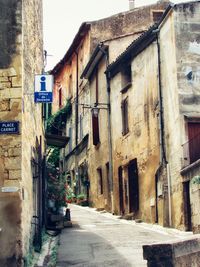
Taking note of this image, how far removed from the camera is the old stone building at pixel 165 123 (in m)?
16.9

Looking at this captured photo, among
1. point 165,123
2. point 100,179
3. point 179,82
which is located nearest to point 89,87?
point 100,179

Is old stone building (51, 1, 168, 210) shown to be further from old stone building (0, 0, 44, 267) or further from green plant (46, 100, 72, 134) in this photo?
old stone building (0, 0, 44, 267)

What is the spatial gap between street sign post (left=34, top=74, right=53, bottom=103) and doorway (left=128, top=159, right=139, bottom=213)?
10761mm

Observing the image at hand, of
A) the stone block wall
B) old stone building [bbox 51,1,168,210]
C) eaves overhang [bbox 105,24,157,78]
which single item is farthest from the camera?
old stone building [bbox 51,1,168,210]

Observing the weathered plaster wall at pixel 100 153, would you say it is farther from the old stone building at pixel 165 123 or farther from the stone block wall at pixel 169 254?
the stone block wall at pixel 169 254

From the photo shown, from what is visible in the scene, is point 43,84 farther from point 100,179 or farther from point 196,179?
point 100,179

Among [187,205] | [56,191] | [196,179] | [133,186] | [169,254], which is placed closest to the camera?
[169,254]

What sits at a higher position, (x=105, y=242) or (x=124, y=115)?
(x=124, y=115)

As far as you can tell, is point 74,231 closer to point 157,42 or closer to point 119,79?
point 157,42

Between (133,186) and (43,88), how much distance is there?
37.3 feet

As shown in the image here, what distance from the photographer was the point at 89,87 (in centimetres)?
2891

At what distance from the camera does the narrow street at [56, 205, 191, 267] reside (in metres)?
10.9

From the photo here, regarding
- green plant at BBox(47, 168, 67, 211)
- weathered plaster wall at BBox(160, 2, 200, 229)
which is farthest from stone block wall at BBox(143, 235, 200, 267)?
green plant at BBox(47, 168, 67, 211)

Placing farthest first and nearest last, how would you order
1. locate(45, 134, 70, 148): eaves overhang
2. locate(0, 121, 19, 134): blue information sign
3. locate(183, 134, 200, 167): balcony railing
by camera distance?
1. locate(45, 134, 70, 148): eaves overhang
2. locate(183, 134, 200, 167): balcony railing
3. locate(0, 121, 19, 134): blue information sign
